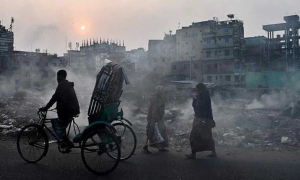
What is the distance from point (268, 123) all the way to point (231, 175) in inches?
280

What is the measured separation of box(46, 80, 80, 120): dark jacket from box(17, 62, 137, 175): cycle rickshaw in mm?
224

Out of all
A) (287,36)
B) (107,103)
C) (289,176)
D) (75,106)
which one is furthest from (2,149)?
(287,36)

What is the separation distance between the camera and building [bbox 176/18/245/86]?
43.3m

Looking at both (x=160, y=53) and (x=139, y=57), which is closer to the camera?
(x=160, y=53)

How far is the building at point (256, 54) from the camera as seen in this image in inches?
1836

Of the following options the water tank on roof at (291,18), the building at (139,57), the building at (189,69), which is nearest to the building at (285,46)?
the water tank on roof at (291,18)

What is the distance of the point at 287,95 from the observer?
2792 cm

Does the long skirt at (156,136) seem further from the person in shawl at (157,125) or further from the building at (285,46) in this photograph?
the building at (285,46)

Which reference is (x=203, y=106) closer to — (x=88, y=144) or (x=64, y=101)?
(x=88, y=144)

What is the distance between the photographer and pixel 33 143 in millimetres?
5109

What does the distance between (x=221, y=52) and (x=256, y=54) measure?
27.0ft

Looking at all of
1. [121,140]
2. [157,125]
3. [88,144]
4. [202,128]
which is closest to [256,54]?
[157,125]

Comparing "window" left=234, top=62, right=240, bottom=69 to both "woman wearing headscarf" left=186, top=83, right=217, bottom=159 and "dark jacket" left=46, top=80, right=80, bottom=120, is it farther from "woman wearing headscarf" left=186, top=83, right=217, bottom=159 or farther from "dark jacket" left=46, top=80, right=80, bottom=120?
"dark jacket" left=46, top=80, right=80, bottom=120

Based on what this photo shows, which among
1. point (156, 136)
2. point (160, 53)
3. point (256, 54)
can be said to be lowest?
point (156, 136)
